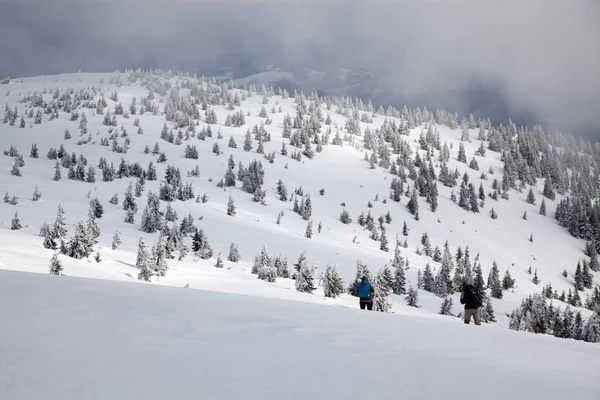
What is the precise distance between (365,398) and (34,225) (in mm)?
35511

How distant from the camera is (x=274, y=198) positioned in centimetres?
7312

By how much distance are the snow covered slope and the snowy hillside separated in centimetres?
1410

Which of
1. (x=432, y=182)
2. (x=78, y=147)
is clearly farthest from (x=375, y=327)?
(x=432, y=182)

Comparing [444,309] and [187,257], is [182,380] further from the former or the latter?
[444,309]

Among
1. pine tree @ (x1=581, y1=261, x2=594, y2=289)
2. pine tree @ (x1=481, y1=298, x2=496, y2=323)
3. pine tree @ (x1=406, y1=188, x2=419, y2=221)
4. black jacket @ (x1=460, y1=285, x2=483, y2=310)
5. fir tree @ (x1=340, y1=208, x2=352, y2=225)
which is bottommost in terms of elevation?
pine tree @ (x1=481, y1=298, x2=496, y2=323)

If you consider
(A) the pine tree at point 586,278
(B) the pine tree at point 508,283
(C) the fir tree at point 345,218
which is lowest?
(B) the pine tree at point 508,283

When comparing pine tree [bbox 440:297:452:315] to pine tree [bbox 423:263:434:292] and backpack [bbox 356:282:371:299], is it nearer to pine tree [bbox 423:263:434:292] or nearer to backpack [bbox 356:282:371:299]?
pine tree [bbox 423:263:434:292]

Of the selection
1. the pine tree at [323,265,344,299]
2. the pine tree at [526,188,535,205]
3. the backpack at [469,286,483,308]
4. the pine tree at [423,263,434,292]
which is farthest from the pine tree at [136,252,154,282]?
the pine tree at [526,188,535,205]

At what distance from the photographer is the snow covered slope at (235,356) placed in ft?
15.0

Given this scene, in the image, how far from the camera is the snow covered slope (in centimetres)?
457

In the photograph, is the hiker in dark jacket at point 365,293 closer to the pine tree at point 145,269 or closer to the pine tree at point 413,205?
the pine tree at point 145,269

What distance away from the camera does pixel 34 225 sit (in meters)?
31.3

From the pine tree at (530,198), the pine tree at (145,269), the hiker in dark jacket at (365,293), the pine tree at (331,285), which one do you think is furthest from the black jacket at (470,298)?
the pine tree at (530,198)

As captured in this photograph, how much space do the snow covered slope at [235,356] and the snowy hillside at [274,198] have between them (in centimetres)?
1410
